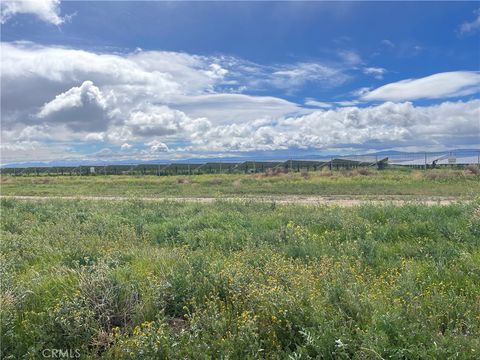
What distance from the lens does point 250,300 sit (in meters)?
4.86

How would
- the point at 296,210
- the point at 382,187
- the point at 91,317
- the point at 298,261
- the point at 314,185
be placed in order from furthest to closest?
the point at 314,185 < the point at 382,187 < the point at 296,210 < the point at 298,261 < the point at 91,317

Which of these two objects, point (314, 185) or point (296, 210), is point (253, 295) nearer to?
point (296, 210)

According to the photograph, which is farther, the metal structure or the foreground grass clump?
the metal structure

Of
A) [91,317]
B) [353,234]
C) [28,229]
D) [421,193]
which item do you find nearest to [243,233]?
[353,234]

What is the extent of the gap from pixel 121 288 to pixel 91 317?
0.70 metres

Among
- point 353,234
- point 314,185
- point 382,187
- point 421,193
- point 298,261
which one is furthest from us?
point 314,185

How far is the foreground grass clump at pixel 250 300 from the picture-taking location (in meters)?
4.03

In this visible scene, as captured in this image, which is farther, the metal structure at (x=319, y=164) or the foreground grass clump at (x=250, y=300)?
the metal structure at (x=319, y=164)

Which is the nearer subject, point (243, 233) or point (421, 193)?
point (243, 233)

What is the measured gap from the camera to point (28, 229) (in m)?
10.5

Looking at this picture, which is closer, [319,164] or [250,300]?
[250,300]

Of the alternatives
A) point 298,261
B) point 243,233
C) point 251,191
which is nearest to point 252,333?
point 298,261

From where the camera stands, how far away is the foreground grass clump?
4.03m

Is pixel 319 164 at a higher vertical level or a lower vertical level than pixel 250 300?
lower
